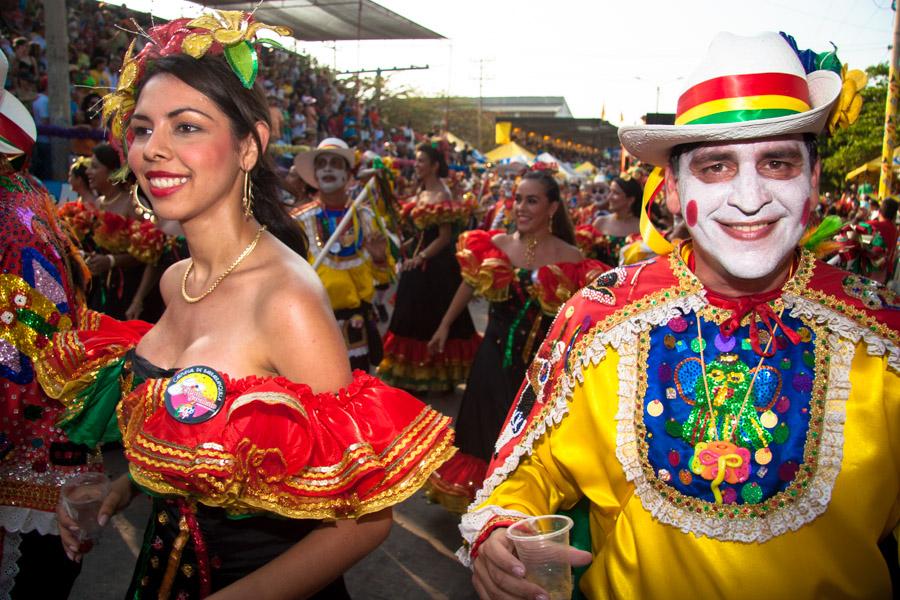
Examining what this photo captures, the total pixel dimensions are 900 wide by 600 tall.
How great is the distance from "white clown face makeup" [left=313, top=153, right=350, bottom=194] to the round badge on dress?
4.67 m

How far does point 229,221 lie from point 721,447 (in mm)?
1451

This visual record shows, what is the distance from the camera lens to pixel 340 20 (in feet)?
66.8

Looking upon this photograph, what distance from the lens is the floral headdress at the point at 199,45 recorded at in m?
2.03

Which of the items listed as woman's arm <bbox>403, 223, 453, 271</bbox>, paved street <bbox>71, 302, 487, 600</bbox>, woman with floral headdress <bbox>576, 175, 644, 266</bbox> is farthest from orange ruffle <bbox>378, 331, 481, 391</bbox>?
paved street <bbox>71, 302, 487, 600</bbox>

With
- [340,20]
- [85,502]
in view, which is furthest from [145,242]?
[340,20]

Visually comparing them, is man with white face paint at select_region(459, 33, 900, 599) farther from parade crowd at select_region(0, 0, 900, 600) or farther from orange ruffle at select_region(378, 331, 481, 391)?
orange ruffle at select_region(378, 331, 481, 391)

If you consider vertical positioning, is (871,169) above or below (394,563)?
above

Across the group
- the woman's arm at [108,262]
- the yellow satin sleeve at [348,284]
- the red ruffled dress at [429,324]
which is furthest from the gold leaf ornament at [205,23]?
the red ruffled dress at [429,324]

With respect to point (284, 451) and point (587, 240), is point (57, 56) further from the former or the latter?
point (284, 451)

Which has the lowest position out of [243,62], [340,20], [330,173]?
[330,173]

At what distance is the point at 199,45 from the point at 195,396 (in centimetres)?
97

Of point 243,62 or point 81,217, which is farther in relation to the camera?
point 81,217

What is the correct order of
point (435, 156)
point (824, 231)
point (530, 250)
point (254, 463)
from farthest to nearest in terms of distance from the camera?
point (435, 156)
point (530, 250)
point (824, 231)
point (254, 463)

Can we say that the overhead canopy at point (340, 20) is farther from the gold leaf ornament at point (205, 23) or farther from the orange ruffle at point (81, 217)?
the gold leaf ornament at point (205, 23)
